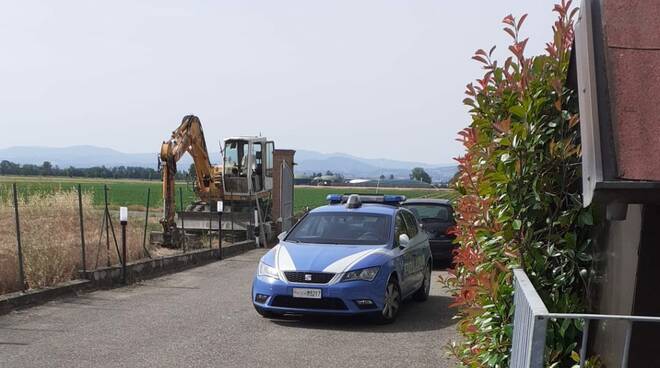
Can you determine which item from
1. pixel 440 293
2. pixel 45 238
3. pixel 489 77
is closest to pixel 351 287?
pixel 440 293

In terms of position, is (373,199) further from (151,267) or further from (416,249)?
(151,267)

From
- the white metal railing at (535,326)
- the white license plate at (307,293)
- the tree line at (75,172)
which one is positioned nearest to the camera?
the white metal railing at (535,326)

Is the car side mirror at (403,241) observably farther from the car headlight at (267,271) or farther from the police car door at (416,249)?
the car headlight at (267,271)

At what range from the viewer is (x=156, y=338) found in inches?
337

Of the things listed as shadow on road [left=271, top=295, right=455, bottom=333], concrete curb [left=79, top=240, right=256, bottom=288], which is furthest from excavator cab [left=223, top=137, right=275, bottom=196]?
shadow on road [left=271, top=295, right=455, bottom=333]

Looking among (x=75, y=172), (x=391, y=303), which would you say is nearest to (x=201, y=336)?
(x=391, y=303)

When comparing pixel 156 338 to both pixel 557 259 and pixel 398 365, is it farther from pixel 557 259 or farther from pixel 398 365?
pixel 557 259

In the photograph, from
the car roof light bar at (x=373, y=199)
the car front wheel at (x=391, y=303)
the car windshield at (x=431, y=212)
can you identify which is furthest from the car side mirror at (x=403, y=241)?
the car windshield at (x=431, y=212)

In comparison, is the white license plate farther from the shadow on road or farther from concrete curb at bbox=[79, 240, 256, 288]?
concrete curb at bbox=[79, 240, 256, 288]

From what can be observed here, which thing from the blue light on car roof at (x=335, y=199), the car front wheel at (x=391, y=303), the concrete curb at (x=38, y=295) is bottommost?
the concrete curb at (x=38, y=295)

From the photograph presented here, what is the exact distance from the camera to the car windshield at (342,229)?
34.6ft

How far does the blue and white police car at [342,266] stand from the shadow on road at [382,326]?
20 cm

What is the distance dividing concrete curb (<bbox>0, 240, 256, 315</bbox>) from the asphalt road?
0.21m

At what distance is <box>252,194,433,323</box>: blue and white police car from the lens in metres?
9.36
